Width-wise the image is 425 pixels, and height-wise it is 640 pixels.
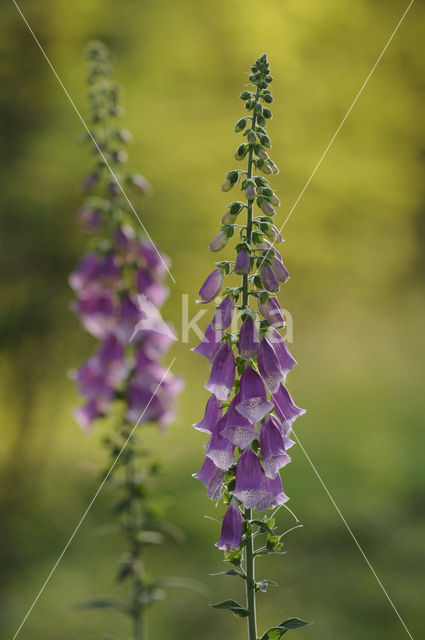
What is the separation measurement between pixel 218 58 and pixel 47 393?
9.75ft

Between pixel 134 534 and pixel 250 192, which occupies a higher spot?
pixel 250 192

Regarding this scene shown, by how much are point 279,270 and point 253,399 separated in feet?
1.05

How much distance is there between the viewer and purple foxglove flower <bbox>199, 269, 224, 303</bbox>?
1526 mm

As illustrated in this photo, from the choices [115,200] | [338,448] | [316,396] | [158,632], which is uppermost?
[316,396]

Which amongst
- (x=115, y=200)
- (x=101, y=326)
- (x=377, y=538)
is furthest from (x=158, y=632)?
(x=115, y=200)

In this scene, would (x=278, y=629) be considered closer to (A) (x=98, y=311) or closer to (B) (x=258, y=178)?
(B) (x=258, y=178)

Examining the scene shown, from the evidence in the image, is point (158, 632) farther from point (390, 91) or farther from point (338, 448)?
point (390, 91)

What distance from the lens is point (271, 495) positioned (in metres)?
1.46

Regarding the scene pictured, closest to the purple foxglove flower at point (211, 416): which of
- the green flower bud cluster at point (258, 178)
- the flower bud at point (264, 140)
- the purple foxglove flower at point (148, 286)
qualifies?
the green flower bud cluster at point (258, 178)

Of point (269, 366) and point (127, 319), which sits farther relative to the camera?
point (127, 319)

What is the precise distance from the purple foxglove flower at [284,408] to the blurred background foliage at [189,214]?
103 inches

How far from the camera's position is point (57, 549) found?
4793 millimetres

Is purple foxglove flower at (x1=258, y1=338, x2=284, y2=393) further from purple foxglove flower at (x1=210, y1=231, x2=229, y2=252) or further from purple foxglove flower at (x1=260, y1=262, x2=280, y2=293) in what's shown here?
purple foxglove flower at (x1=210, y1=231, x2=229, y2=252)

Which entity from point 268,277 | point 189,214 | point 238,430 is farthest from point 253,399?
point 189,214
